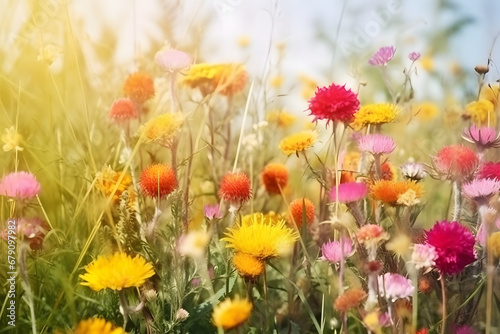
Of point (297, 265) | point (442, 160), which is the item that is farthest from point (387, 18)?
point (297, 265)

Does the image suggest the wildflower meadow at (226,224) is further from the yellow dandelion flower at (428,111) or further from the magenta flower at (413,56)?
the yellow dandelion flower at (428,111)

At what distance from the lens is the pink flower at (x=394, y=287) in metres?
0.72

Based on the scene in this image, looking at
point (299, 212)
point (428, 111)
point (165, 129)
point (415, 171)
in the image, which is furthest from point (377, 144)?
point (428, 111)

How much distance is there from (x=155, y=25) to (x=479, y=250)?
71 cm

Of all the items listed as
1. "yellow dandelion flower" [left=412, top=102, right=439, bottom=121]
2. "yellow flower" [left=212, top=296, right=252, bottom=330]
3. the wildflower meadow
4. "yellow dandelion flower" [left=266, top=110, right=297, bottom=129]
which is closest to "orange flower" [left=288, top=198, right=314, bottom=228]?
the wildflower meadow

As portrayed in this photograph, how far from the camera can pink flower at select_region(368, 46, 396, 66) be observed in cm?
100

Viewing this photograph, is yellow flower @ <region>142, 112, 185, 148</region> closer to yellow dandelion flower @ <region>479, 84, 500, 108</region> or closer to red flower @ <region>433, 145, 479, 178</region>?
red flower @ <region>433, 145, 479, 178</region>

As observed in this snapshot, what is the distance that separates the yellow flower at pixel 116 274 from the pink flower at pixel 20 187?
0.49 feet

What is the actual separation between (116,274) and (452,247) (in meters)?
0.33

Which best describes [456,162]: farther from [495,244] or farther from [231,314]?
[231,314]

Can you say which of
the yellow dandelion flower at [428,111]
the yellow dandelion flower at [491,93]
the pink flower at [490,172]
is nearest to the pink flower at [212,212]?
the pink flower at [490,172]

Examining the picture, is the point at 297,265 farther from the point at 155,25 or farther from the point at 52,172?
the point at 155,25

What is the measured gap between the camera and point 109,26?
1.35m

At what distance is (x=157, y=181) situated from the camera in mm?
813
